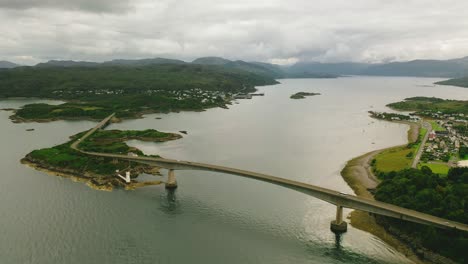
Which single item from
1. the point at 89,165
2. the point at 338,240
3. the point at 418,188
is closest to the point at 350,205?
the point at 338,240

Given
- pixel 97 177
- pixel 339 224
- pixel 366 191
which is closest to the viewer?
pixel 339 224

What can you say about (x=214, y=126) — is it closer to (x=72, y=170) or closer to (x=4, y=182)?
(x=72, y=170)

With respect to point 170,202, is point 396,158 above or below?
above

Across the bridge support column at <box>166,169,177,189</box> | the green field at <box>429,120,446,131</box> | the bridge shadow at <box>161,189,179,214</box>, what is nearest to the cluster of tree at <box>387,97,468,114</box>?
the green field at <box>429,120,446,131</box>

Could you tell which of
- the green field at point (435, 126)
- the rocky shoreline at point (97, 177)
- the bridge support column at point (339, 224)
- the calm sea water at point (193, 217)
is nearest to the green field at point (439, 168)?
the calm sea water at point (193, 217)

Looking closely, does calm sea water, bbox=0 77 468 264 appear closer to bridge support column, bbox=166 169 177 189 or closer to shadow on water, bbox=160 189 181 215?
shadow on water, bbox=160 189 181 215

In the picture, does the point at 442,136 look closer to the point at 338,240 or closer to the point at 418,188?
the point at 418,188

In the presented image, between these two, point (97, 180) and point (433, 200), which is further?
point (97, 180)

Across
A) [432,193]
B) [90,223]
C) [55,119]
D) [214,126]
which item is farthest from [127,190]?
[55,119]
